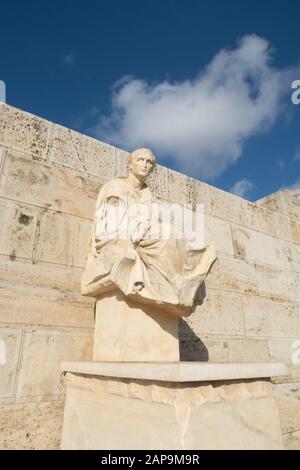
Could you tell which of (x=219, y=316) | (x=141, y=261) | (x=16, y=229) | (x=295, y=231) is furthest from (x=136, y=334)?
(x=295, y=231)

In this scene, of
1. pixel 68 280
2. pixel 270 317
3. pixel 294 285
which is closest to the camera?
pixel 68 280

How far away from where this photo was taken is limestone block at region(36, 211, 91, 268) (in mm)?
2328

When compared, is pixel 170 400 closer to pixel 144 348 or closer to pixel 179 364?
pixel 179 364

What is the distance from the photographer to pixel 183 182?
A: 3.46 m

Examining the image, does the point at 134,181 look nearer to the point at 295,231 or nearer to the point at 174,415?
the point at 174,415

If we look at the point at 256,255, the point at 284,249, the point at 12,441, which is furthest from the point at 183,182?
the point at 12,441

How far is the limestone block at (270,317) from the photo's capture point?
134 inches

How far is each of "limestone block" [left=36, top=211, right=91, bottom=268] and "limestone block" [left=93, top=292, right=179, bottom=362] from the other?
65 centimetres

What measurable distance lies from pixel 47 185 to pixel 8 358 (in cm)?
121

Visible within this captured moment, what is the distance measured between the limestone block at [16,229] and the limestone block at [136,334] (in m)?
0.75

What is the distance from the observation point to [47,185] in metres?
2.48

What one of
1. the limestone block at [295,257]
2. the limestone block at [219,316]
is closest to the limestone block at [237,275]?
the limestone block at [219,316]

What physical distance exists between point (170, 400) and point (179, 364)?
15 cm
